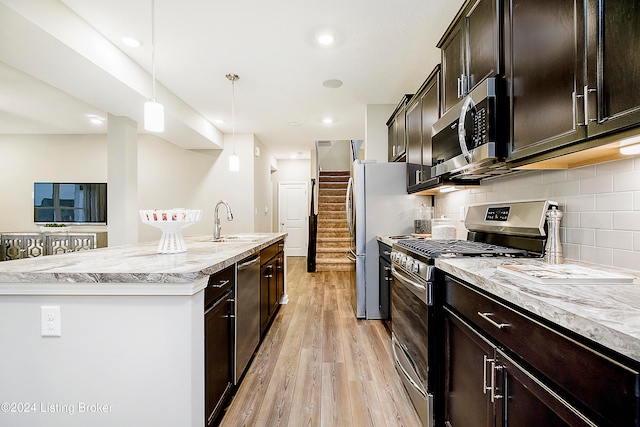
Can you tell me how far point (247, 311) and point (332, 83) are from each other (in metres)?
2.67

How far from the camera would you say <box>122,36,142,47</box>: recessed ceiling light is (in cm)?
256

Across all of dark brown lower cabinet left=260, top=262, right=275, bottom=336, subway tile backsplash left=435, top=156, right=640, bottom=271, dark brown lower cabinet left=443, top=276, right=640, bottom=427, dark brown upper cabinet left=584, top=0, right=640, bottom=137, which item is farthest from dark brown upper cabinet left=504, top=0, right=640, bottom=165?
dark brown lower cabinet left=260, top=262, right=275, bottom=336

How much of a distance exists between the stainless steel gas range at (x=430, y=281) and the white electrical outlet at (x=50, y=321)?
1.69 metres

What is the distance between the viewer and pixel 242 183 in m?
5.65

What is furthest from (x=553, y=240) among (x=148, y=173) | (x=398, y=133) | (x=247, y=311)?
(x=148, y=173)

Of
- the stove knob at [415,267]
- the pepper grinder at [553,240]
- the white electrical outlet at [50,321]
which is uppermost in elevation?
the pepper grinder at [553,240]

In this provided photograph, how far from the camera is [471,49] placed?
5.82 ft

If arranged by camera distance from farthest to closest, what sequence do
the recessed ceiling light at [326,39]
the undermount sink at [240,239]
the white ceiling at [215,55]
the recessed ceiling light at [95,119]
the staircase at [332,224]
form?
the staircase at [332,224] → the recessed ceiling light at [95,119] → the undermount sink at [240,239] → the recessed ceiling light at [326,39] → the white ceiling at [215,55]

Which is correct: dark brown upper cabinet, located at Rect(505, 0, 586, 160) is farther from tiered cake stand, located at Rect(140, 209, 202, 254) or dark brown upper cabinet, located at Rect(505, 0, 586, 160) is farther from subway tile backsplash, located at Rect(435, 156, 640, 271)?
tiered cake stand, located at Rect(140, 209, 202, 254)

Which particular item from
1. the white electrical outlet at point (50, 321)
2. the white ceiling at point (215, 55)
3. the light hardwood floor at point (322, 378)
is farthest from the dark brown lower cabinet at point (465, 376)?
the white ceiling at point (215, 55)

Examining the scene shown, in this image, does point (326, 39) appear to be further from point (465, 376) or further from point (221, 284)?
point (465, 376)

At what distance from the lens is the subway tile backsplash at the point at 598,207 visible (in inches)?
46.4

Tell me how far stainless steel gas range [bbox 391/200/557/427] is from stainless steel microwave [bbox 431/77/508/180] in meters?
0.32

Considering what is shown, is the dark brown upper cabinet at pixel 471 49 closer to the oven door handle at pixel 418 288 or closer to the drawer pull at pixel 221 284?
the oven door handle at pixel 418 288
